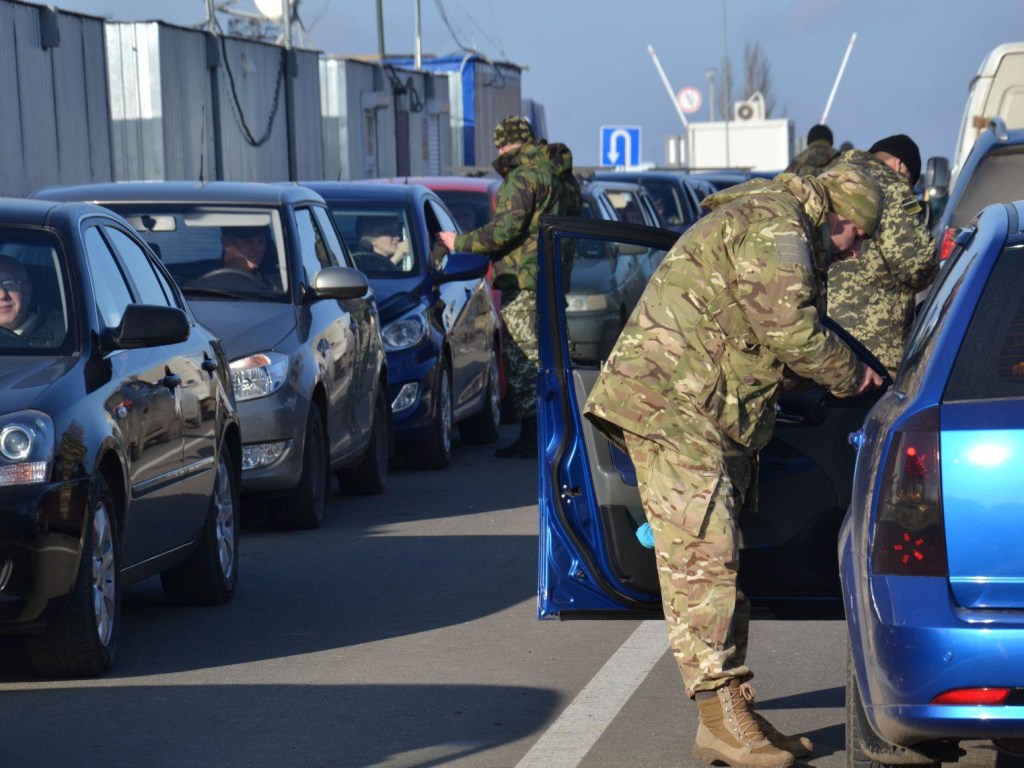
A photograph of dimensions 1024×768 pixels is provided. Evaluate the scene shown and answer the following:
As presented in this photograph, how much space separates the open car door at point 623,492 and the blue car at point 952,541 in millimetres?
1273

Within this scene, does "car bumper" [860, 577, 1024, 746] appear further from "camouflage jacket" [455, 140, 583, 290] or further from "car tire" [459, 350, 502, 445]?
"car tire" [459, 350, 502, 445]

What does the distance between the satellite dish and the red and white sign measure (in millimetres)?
21140

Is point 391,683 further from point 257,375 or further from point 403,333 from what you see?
point 403,333

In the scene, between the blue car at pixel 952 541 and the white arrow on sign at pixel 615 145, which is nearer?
the blue car at pixel 952 541

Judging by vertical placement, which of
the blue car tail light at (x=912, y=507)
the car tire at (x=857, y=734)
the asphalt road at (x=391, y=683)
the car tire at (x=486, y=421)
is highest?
the blue car tail light at (x=912, y=507)

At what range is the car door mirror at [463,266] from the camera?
12.4m

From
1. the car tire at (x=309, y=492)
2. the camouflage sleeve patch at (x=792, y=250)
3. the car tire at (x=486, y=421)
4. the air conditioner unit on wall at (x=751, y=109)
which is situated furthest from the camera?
the air conditioner unit on wall at (x=751, y=109)

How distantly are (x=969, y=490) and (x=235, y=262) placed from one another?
6.79 m

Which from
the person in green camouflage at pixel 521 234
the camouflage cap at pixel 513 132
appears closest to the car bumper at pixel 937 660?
the person in green camouflage at pixel 521 234

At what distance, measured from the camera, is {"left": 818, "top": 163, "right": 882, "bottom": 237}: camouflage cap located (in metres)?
5.46

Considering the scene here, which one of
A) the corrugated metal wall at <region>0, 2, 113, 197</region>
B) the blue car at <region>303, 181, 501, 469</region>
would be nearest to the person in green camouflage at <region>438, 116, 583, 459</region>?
the blue car at <region>303, 181, 501, 469</region>

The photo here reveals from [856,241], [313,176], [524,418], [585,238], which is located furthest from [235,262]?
[313,176]

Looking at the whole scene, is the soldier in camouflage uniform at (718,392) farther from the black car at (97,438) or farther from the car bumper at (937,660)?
the black car at (97,438)

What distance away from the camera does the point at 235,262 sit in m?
10.4
